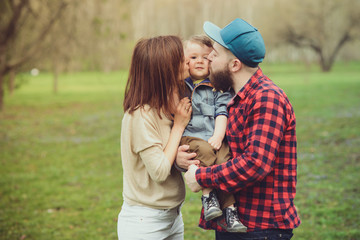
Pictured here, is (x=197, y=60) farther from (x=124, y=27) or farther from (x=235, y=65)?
(x=124, y=27)

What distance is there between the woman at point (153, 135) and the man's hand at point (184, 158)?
4 centimetres

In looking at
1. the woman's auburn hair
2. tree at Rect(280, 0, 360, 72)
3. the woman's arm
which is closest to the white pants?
the woman's arm

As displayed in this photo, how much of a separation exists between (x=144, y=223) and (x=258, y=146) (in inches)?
37.1

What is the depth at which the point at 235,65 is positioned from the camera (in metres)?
2.41

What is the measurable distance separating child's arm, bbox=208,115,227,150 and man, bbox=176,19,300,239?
0.20ft

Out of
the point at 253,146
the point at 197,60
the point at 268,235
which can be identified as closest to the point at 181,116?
the point at 197,60

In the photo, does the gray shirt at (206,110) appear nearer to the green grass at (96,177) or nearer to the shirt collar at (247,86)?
the shirt collar at (247,86)

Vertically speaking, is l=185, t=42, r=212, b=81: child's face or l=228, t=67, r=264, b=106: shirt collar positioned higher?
l=185, t=42, r=212, b=81: child's face

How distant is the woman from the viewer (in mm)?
2432

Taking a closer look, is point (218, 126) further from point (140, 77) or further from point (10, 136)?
point (10, 136)

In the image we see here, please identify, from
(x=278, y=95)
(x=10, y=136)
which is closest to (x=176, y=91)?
(x=278, y=95)

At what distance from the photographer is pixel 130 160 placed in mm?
2566

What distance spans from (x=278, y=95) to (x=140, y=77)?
88 cm

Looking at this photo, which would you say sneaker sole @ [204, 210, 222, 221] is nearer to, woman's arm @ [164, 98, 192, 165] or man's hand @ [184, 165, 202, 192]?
man's hand @ [184, 165, 202, 192]
